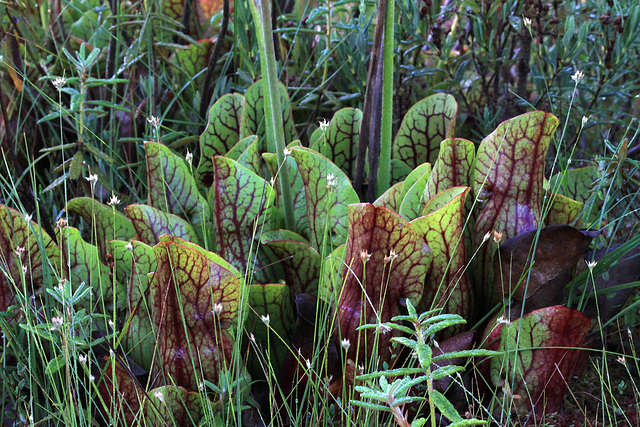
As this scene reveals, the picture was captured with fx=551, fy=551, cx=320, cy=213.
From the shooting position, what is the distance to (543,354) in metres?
1.09

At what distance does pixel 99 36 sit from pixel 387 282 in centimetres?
163

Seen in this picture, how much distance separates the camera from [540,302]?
116 centimetres

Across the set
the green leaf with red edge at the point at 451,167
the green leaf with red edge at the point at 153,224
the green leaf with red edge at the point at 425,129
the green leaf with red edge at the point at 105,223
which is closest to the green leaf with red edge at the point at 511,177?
the green leaf with red edge at the point at 451,167

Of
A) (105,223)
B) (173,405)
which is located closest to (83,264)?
(105,223)

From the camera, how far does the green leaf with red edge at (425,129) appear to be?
149 centimetres

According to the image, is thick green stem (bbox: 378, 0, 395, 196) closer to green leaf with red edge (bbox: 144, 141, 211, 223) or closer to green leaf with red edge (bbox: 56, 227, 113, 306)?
green leaf with red edge (bbox: 144, 141, 211, 223)

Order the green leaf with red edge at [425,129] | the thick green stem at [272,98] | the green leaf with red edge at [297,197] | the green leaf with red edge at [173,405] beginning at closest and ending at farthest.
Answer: the green leaf with red edge at [173,405] < the thick green stem at [272,98] < the green leaf with red edge at [297,197] < the green leaf with red edge at [425,129]

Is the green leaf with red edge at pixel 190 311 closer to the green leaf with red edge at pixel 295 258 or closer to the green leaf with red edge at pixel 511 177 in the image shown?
the green leaf with red edge at pixel 295 258

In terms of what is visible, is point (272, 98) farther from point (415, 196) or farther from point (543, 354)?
point (543, 354)

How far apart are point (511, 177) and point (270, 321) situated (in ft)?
1.99

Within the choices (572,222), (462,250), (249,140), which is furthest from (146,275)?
(572,222)

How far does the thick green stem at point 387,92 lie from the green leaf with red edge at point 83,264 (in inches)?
26.5

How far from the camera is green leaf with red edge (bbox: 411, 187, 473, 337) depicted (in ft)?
3.55

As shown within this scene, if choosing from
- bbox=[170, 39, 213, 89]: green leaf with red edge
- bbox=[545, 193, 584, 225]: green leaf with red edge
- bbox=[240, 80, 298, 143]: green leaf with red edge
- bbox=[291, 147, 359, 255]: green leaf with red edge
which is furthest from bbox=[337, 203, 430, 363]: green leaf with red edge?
bbox=[170, 39, 213, 89]: green leaf with red edge
